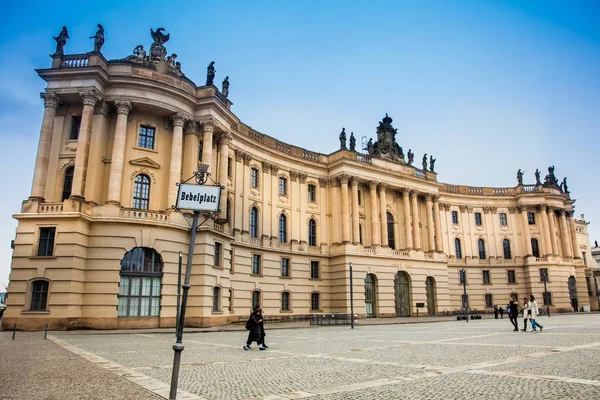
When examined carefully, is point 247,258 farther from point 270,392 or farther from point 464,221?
point 464,221

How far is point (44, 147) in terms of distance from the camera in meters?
→ 30.3

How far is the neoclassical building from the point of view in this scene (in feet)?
92.9

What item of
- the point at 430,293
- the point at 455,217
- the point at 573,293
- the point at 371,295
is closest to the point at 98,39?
the point at 371,295

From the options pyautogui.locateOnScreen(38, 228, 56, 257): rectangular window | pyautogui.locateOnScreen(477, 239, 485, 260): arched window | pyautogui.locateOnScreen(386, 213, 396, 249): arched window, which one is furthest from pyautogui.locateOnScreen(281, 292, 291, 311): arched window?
pyautogui.locateOnScreen(477, 239, 485, 260): arched window

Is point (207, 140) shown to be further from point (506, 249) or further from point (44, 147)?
point (506, 249)

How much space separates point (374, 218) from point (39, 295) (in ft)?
104

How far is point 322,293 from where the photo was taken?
148ft

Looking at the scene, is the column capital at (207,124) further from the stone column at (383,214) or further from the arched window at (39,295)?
the stone column at (383,214)

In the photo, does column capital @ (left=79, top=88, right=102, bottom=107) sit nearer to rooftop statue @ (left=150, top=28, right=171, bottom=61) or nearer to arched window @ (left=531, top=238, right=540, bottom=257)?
rooftop statue @ (left=150, top=28, right=171, bottom=61)

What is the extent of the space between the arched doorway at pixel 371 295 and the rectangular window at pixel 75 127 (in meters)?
29.8

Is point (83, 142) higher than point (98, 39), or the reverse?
point (98, 39)

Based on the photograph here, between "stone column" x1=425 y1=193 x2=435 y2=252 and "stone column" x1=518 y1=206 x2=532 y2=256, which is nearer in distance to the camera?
"stone column" x1=425 y1=193 x2=435 y2=252

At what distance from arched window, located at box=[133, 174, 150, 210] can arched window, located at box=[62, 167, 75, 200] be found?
13.7 ft

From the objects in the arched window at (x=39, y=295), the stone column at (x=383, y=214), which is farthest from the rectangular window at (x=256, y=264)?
the arched window at (x=39, y=295)
